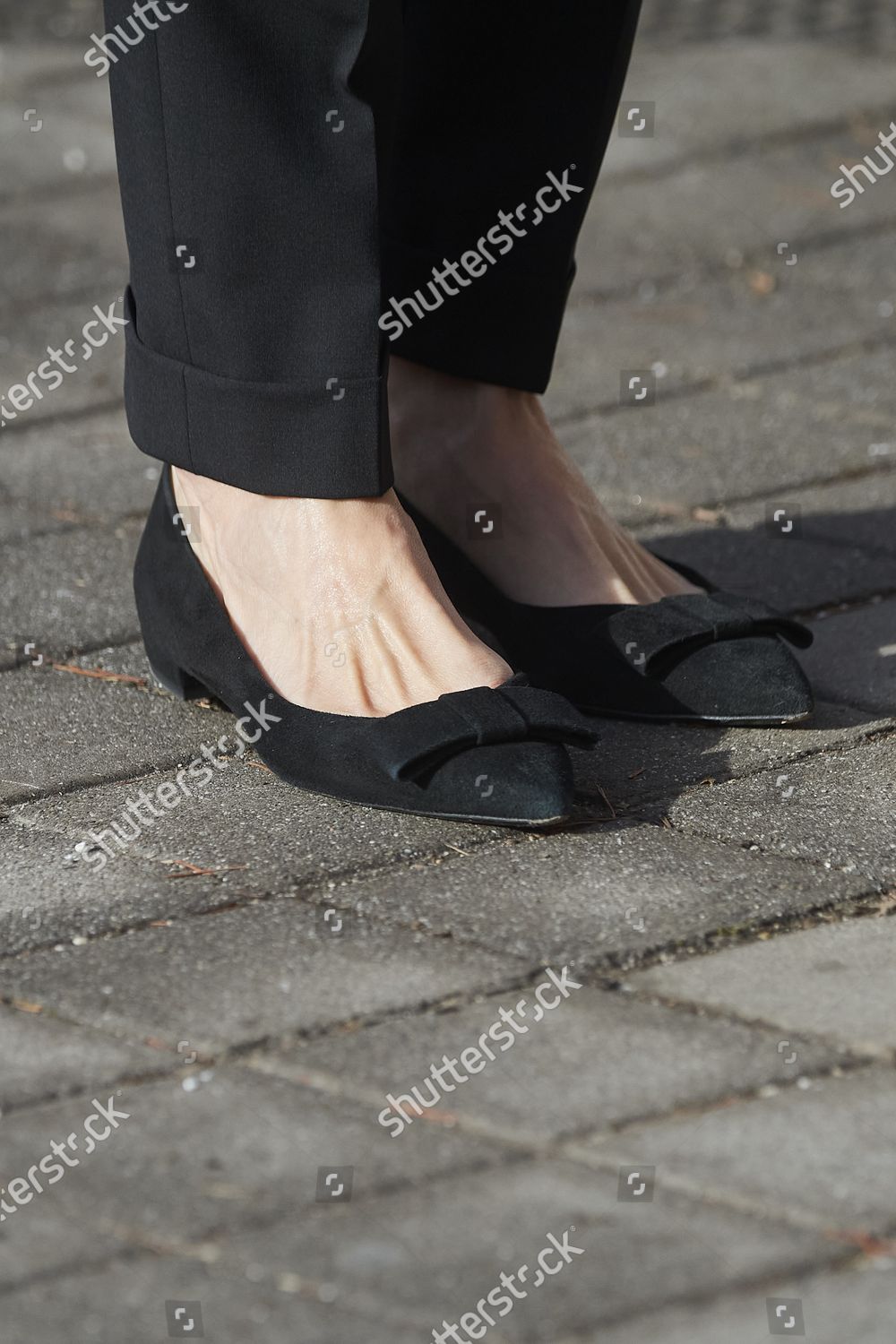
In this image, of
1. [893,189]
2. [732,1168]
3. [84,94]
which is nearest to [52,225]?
[84,94]

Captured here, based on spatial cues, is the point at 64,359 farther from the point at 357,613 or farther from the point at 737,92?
the point at 737,92

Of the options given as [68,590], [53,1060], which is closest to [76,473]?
[68,590]

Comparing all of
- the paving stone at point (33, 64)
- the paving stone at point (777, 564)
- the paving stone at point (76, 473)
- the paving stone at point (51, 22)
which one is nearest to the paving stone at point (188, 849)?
the paving stone at point (777, 564)

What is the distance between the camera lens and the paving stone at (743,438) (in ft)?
8.84

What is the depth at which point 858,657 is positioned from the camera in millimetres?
2133

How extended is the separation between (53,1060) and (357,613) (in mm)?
615

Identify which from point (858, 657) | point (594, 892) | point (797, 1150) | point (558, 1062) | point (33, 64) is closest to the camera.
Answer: point (797, 1150)

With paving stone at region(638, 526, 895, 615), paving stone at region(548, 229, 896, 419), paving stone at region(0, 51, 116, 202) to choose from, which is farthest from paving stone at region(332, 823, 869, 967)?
paving stone at region(0, 51, 116, 202)

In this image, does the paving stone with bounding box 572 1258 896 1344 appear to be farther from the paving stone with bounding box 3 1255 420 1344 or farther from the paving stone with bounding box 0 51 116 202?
the paving stone with bounding box 0 51 116 202

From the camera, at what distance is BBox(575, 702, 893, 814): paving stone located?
184cm

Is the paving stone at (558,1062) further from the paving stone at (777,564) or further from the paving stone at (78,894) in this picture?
the paving stone at (777,564)

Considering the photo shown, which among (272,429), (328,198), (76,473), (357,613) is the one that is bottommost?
(76,473)

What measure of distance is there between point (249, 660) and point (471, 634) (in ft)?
0.74

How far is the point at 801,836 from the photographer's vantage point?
67.5 inches
